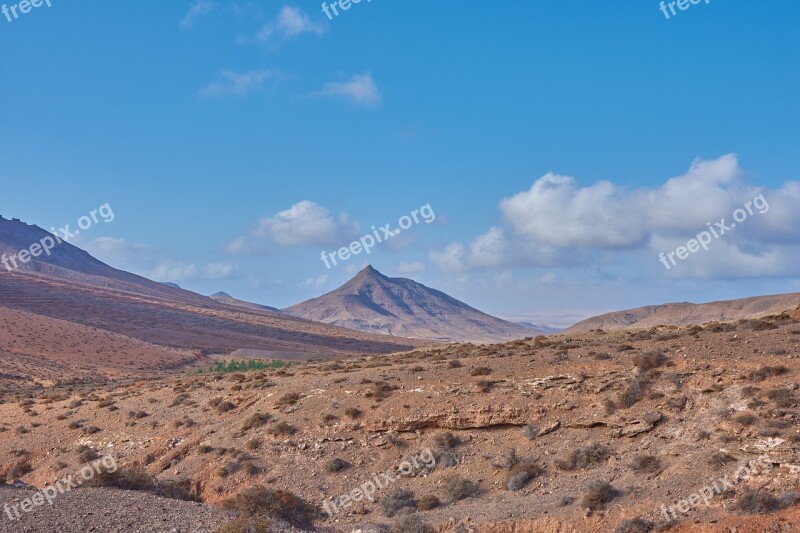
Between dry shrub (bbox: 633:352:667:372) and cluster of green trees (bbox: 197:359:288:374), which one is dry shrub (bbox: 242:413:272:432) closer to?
dry shrub (bbox: 633:352:667:372)

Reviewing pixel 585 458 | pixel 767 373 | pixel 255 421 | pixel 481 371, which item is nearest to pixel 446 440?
pixel 481 371

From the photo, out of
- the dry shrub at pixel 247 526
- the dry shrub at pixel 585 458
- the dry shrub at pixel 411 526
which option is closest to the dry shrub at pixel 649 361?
the dry shrub at pixel 585 458

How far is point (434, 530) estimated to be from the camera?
15719mm

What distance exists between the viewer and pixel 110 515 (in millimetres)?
12125

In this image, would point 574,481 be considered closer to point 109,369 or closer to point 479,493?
point 479,493

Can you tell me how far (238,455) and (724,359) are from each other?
16058 millimetres

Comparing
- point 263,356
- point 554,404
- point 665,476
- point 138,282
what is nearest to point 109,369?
point 263,356

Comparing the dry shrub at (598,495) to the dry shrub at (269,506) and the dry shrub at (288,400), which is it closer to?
the dry shrub at (269,506)

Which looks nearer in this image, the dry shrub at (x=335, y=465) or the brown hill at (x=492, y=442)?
the brown hill at (x=492, y=442)

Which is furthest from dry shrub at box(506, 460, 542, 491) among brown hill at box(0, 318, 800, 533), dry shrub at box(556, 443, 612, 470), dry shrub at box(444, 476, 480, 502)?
dry shrub at box(444, 476, 480, 502)

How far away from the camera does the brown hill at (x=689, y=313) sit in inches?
4060

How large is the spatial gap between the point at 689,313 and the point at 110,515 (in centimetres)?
12404

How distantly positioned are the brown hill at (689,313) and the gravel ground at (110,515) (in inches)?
3593

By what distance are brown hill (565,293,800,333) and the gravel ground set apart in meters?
91.3
